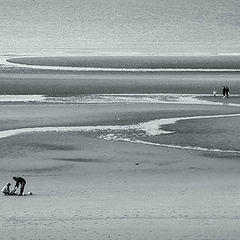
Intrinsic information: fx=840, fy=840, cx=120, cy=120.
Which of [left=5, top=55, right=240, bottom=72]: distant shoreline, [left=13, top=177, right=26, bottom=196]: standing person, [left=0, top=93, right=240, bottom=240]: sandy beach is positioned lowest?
[left=0, top=93, right=240, bottom=240]: sandy beach

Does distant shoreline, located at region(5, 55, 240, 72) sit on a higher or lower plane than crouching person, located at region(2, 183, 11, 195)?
higher

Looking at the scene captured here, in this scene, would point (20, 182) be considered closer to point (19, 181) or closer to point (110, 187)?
point (19, 181)

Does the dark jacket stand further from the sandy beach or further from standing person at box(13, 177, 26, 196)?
the sandy beach

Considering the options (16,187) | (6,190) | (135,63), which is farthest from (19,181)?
(135,63)

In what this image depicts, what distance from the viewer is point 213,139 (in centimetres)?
3055

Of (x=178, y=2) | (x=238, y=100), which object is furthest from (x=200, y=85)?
(x=178, y=2)

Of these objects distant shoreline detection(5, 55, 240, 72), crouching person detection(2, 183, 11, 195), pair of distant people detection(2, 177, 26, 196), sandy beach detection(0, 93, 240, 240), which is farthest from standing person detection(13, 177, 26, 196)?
distant shoreline detection(5, 55, 240, 72)

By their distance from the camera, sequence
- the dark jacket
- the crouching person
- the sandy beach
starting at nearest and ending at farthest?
the sandy beach
the crouching person
the dark jacket

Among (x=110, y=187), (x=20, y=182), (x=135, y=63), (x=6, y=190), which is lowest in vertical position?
(x=110, y=187)

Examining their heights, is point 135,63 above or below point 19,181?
above

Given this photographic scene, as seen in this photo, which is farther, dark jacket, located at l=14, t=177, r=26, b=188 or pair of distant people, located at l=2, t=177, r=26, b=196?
dark jacket, located at l=14, t=177, r=26, b=188

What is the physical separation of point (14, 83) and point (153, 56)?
18286mm

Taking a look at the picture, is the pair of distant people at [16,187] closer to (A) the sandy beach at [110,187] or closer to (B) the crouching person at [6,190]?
(B) the crouching person at [6,190]

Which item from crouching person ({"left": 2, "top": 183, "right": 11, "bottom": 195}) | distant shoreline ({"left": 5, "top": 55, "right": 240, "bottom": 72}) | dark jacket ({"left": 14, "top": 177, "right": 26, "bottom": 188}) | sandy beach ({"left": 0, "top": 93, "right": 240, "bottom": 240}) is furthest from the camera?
distant shoreline ({"left": 5, "top": 55, "right": 240, "bottom": 72})
